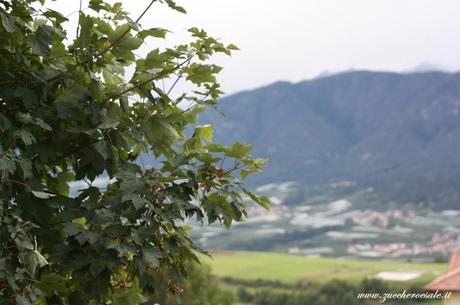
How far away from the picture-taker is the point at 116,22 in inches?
152

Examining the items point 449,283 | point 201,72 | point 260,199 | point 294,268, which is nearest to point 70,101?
point 201,72

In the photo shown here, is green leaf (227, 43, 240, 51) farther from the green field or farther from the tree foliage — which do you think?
the green field

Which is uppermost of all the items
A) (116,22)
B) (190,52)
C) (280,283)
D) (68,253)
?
(116,22)

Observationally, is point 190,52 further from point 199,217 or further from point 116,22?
point 199,217

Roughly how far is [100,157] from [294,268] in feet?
358

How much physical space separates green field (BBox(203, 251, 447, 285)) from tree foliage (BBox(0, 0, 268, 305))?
88.2 m

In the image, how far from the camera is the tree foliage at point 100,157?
3.17 meters

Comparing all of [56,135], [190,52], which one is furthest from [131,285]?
[190,52]

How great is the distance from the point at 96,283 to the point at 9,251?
49cm

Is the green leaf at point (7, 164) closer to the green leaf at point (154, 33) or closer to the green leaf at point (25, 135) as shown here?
the green leaf at point (25, 135)

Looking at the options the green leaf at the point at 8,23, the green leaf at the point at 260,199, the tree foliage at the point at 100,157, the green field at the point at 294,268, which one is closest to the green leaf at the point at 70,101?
the tree foliage at the point at 100,157

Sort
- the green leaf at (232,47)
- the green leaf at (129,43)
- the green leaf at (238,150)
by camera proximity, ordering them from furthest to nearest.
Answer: the green leaf at (232,47) → the green leaf at (238,150) → the green leaf at (129,43)

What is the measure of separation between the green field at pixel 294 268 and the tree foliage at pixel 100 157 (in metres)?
88.2

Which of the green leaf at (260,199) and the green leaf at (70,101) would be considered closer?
the green leaf at (70,101)
